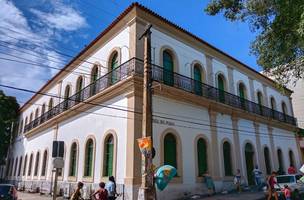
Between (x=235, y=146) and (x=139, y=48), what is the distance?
9.13 meters

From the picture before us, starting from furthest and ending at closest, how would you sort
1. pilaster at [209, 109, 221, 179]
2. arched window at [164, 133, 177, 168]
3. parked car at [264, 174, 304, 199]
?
pilaster at [209, 109, 221, 179], parked car at [264, 174, 304, 199], arched window at [164, 133, 177, 168]

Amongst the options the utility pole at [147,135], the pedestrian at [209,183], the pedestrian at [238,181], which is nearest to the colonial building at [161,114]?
the pedestrian at [209,183]

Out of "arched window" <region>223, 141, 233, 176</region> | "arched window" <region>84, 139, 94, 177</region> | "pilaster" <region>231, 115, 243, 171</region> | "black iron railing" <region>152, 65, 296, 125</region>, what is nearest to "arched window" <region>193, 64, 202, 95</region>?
"black iron railing" <region>152, 65, 296, 125</region>

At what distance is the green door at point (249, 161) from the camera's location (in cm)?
1872

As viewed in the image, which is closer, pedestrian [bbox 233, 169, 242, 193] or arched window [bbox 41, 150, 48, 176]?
pedestrian [bbox 233, 169, 242, 193]

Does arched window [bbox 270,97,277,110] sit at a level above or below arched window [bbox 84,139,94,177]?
above

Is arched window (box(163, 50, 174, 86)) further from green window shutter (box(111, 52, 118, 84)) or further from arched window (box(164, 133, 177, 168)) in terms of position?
arched window (box(164, 133, 177, 168))

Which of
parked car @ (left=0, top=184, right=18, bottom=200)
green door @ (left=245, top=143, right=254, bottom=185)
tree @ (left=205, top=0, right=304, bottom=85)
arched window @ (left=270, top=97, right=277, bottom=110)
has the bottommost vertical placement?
parked car @ (left=0, top=184, right=18, bottom=200)

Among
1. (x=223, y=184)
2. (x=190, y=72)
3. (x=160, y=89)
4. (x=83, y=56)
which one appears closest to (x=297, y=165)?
(x=223, y=184)

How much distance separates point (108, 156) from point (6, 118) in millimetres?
24405

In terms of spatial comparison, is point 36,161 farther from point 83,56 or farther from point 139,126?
point 139,126

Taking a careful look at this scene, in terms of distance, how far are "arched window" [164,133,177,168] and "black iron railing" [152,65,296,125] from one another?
9.31 feet

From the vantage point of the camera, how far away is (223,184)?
15.7m

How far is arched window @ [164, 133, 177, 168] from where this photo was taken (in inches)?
532
